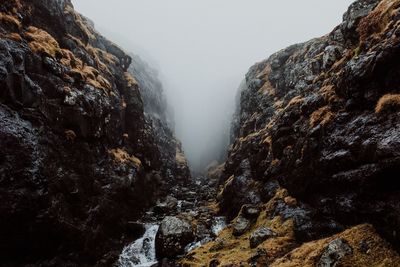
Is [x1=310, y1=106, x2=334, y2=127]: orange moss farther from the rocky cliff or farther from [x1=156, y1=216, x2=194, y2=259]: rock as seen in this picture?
[x1=156, y1=216, x2=194, y2=259]: rock

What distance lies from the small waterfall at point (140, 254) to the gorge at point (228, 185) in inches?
6.7

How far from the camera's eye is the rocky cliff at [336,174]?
56.3ft

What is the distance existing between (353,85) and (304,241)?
1191 cm

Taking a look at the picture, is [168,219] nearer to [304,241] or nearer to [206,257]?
[206,257]

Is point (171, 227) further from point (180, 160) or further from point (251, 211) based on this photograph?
point (180, 160)

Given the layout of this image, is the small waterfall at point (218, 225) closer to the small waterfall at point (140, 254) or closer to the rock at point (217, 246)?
the rock at point (217, 246)

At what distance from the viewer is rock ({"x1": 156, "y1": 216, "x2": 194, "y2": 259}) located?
30031 mm

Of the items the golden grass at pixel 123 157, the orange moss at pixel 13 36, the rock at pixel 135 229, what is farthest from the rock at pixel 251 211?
the orange moss at pixel 13 36

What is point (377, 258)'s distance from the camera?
15.6 meters

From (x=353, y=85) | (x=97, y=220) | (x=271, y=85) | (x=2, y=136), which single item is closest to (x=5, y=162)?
(x=2, y=136)

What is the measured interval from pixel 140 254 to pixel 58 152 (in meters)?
12.8

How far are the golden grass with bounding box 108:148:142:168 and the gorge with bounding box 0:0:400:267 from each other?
41cm

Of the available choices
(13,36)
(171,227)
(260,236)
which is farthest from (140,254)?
(13,36)

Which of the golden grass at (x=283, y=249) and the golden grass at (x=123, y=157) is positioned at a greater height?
the golden grass at (x=123, y=157)
